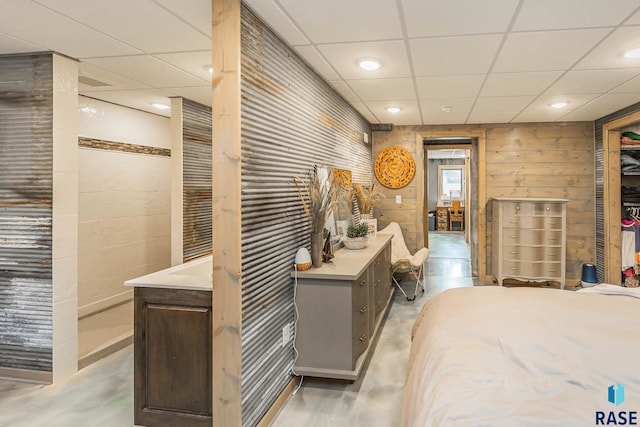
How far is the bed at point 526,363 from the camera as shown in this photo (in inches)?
53.0

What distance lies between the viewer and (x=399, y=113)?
5246 mm

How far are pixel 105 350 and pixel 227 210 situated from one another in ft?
7.41

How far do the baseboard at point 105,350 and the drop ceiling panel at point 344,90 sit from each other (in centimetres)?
295

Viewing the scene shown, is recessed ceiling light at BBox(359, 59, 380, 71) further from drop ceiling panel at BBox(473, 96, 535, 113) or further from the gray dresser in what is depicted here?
drop ceiling panel at BBox(473, 96, 535, 113)

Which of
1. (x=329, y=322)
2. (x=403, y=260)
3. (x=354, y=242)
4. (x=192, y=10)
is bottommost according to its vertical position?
(x=329, y=322)

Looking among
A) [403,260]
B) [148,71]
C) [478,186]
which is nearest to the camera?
[148,71]

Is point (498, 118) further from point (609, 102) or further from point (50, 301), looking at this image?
point (50, 301)

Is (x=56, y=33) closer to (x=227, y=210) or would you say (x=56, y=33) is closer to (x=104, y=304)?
(x=227, y=210)

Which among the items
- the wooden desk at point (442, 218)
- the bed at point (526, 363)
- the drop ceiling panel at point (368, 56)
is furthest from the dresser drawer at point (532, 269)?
the wooden desk at point (442, 218)

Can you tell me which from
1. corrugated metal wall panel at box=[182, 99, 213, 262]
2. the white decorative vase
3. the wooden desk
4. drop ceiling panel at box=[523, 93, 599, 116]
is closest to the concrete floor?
the white decorative vase

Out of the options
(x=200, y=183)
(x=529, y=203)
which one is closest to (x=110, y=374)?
(x=200, y=183)

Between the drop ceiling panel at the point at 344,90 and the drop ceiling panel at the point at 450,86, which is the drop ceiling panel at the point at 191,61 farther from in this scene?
the drop ceiling panel at the point at 450,86

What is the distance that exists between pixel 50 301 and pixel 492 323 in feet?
9.50


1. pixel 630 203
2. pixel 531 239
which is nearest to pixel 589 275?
pixel 531 239
